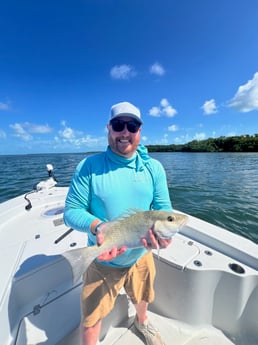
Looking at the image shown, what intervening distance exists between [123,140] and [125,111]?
23 centimetres

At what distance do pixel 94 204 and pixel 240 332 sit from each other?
2101mm

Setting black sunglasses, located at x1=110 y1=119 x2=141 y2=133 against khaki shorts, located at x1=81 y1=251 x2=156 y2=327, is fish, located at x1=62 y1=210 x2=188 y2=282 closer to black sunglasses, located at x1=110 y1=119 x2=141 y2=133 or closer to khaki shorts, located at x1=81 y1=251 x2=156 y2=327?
khaki shorts, located at x1=81 y1=251 x2=156 y2=327

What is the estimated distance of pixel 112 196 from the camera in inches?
53.9

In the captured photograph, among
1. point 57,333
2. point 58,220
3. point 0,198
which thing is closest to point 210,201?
point 58,220

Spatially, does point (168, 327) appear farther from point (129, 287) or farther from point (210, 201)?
point (210, 201)

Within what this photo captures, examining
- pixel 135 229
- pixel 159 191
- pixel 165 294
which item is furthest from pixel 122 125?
pixel 165 294

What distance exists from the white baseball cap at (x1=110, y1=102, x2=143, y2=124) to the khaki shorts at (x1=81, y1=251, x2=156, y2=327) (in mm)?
1254

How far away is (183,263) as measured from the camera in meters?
1.88

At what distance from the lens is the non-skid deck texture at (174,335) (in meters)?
1.92

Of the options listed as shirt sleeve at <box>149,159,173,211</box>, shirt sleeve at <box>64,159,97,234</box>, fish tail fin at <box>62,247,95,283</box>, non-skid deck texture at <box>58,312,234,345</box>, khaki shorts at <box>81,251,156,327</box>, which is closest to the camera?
fish tail fin at <box>62,247,95,283</box>

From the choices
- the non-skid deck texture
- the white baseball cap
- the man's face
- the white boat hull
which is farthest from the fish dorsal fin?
the non-skid deck texture

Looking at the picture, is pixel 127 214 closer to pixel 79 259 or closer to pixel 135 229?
pixel 135 229

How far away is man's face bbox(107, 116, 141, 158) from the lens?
4.75ft

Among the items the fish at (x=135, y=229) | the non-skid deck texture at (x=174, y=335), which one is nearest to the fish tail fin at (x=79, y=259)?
the fish at (x=135, y=229)
